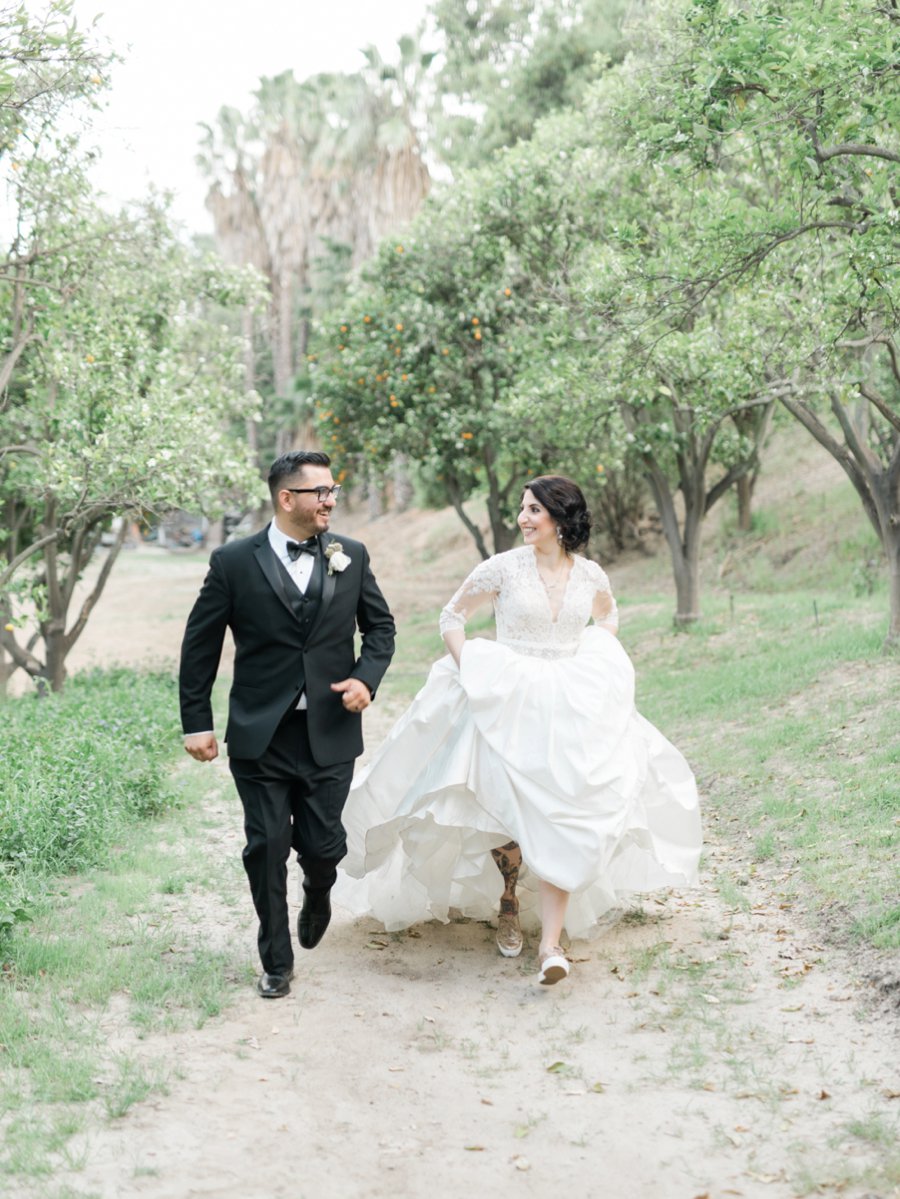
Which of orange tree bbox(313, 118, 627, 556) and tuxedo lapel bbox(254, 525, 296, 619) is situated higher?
orange tree bbox(313, 118, 627, 556)

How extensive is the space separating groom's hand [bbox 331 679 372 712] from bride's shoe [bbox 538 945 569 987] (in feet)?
4.53

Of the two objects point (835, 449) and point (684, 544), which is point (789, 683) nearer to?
point (835, 449)

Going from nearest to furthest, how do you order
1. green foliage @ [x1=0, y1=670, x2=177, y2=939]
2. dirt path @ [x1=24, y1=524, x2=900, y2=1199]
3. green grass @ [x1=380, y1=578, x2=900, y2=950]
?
dirt path @ [x1=24, y1=524, x2=900, y2=1199] → green grass @ [x1=380, y1=578, x2=900, y2=950] → green foliage @ [x1=0, y1=670, x2=177, y2=939]

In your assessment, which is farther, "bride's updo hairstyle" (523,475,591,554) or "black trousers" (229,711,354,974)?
"bride's updo hairstyle" (523,475,591,554)

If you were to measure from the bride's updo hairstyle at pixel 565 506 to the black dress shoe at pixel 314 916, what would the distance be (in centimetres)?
208

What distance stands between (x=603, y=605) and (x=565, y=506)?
27.4 inches

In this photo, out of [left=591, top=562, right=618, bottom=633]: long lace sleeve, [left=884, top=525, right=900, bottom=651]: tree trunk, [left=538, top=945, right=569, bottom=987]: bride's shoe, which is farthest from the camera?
[left=884, top=525, right=900, bottom=651]: tree trunk

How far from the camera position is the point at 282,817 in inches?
217

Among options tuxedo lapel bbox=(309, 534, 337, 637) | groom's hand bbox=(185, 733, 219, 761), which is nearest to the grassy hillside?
tuxedo lapel bbox=(309, 534, 337, 637)

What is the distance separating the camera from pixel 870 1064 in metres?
4.71

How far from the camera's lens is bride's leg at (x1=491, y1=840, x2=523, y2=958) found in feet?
19.8

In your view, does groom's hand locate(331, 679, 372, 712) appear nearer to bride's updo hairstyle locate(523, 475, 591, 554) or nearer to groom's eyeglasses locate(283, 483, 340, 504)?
groom's eyeglasses locate(283, 483, 340, 504)

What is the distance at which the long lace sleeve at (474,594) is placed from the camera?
6.19 meters

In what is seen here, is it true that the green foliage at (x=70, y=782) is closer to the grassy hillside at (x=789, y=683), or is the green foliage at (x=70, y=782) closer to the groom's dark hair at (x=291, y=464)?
the groom's dark hair at (x=291, y=464)
